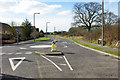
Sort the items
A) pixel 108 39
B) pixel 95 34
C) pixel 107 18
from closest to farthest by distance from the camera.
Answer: pixel 108 39
pixel 95 34
pixel 107 18

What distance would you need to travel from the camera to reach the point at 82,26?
39906mm

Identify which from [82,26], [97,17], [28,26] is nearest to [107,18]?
[97,17]

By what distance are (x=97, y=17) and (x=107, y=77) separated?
3488 cm

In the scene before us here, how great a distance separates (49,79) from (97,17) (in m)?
35.7

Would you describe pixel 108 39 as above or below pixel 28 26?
below

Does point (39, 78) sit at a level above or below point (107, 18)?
below

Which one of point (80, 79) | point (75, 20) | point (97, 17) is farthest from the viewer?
point (75, 20)

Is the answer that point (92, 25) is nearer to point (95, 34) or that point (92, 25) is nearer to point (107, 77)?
point (95, 34)

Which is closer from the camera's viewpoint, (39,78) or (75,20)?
(39,78)

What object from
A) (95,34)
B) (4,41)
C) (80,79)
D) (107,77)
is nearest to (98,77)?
(107,77)

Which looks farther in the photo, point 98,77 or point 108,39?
point 108,39

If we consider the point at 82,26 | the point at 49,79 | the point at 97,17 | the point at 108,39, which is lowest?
the point at 49,79

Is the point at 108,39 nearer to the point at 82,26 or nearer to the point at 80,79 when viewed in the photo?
the point at 80,79

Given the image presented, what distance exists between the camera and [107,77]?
208 inches
